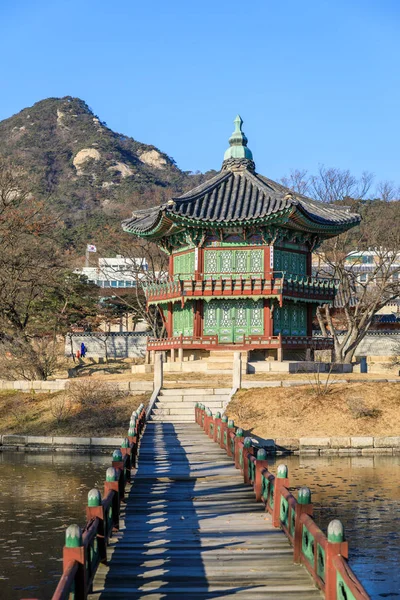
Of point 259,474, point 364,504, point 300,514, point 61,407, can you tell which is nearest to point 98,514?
point 300,514

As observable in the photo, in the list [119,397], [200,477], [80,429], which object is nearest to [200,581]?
[200,477]

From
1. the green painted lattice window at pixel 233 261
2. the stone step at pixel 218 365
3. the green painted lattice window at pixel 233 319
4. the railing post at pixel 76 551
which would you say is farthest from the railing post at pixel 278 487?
the green painted lattice window at pixel 233 261

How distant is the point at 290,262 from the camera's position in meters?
45.8

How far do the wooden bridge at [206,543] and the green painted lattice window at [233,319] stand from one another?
25.8 meters

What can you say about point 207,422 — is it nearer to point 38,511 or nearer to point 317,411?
point 317,411

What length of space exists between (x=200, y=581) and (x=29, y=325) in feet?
176

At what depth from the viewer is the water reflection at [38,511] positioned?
43.7 feet

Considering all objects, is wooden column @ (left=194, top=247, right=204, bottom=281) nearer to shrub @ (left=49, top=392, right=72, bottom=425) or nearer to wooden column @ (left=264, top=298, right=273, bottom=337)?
wooden column @ (left=264, top=298, right=273, bottom=337)

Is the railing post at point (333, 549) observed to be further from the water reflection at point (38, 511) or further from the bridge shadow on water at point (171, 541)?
the water reflection at point (38, 511)

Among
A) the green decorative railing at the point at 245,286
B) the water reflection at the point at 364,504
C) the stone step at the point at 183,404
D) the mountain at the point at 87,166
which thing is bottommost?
the water reflection at the point at 364,504

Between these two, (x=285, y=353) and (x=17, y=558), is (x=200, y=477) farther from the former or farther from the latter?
(x=285, y=353)

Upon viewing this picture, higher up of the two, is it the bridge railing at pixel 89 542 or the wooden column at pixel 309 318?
the wooden column at pixel 309 318

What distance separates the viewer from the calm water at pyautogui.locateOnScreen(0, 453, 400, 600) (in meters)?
13.5

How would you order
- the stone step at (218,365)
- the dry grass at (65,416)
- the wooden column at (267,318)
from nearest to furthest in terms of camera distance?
the dry grass at (65,416) < the stone step at (218,365) < the wooden column at (267,318)
